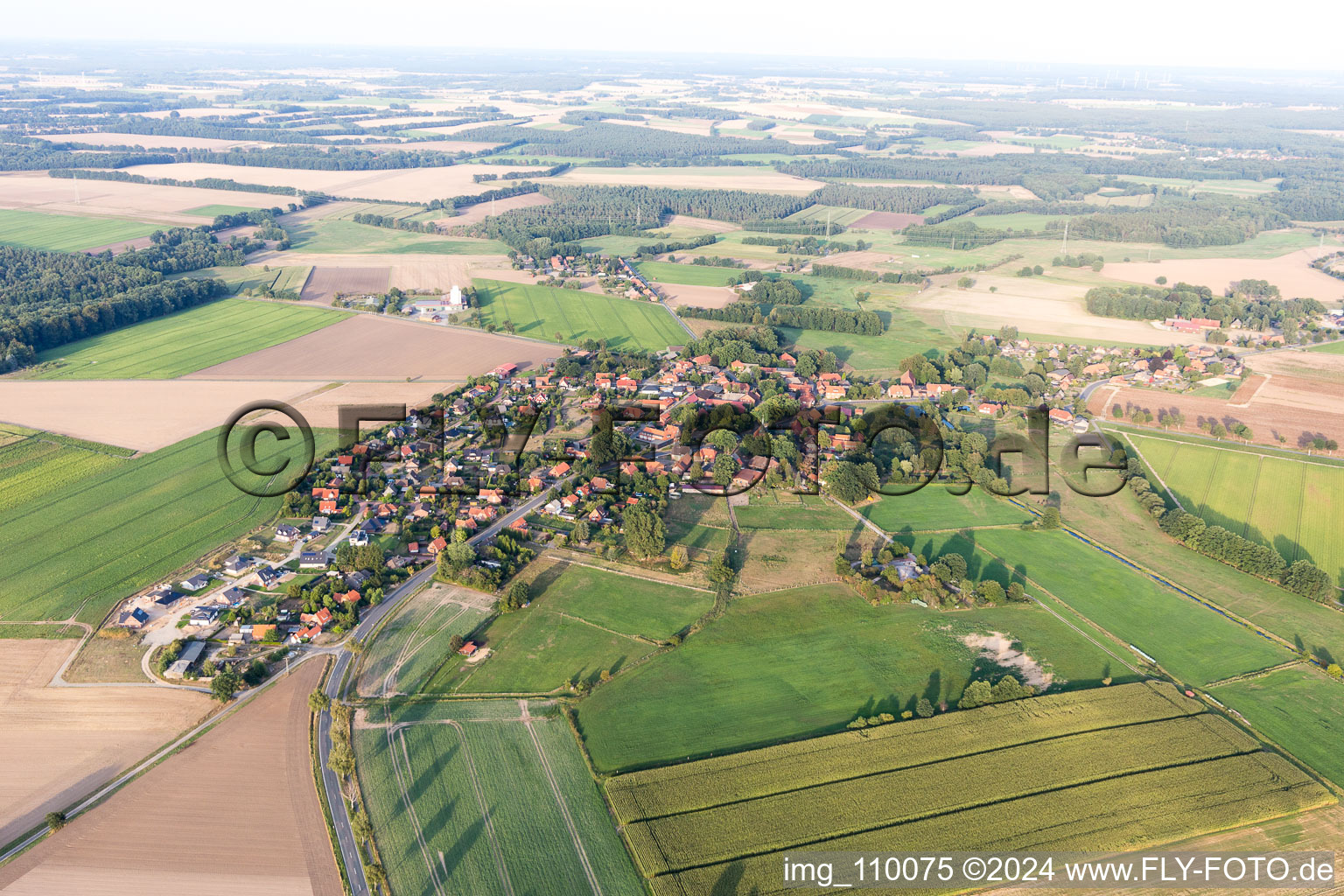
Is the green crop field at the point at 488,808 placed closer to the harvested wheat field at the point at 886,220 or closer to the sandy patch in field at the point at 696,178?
the harvested wheat field at the point at 886,220

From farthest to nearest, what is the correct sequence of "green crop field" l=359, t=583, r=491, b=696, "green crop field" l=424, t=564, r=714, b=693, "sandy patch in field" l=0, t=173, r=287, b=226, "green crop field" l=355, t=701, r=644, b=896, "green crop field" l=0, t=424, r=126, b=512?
"sandy patch in field" l=0, t=173, r=287, b=226 < "green crop field" l=0, t=424, r=126, b=512 < "green crop field" l=424, t=564, r=714, b=693 < "green crop field" l=359, t=583, r=491, b=696 < "green crop field" l=355, t=701, r=644, b=896

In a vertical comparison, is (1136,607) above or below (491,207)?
below

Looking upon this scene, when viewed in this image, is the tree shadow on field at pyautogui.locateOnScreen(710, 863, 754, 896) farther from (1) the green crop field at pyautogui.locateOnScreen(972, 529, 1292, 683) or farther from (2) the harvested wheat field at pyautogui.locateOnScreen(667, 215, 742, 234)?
(2) the harvested wheat field at pyautogui.locateOnScreen(667, 215, 742, 234)

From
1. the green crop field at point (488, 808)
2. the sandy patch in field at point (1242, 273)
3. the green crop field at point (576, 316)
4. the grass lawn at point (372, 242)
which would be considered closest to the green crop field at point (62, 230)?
the grass lawn at point (372, 242)

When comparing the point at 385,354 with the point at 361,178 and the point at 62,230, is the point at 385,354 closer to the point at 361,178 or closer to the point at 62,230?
the point at 62,230

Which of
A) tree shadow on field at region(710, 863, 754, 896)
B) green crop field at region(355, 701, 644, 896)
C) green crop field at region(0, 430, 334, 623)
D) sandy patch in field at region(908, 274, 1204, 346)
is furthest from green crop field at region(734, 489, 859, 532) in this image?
sandy patch in field at region(908, 274, 1204, 346)

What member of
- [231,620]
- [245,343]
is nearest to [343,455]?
[231,620]

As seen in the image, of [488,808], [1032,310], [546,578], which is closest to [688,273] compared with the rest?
[1032,310]
